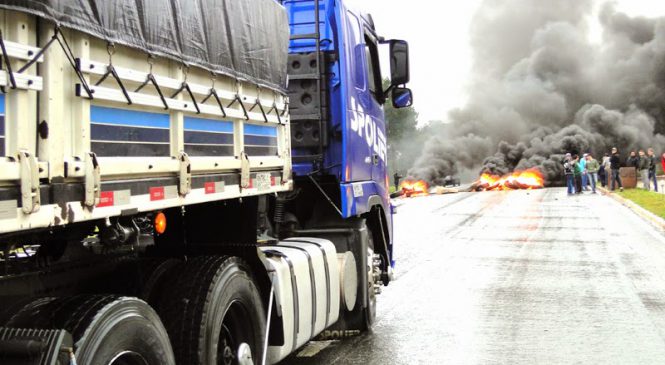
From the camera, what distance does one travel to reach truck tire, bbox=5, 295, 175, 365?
2.72 meters

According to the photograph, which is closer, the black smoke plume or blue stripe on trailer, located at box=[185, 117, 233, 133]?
blue stripe on trailer, located at box=[185, 117, 233, 133]

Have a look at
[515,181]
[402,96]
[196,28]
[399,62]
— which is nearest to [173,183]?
[196,28]

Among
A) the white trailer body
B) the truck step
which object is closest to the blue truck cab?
the white trailer body

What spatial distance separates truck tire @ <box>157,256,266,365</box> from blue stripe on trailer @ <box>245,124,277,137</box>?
831 mm

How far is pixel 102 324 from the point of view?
2805 mm

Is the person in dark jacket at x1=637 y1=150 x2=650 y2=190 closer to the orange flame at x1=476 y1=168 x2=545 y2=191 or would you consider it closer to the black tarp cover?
the orange flame at x1=476 y1=168 x2=545 y2=191

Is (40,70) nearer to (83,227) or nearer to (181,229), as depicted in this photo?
(83,227)

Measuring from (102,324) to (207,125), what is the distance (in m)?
1.43

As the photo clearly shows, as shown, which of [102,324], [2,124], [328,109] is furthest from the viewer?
[328,109]

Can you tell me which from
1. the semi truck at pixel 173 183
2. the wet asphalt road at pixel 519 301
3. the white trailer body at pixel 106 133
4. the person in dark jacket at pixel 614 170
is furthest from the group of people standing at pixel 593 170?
the white trailer body at pixel 106 133

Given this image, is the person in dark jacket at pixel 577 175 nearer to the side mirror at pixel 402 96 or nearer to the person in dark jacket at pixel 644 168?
the person in dark jacket at pixel 644 168

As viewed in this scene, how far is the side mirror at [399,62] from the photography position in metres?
7.34

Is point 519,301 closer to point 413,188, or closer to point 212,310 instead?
point 212,310

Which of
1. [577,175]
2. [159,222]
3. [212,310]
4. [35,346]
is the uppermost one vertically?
[577,175]
